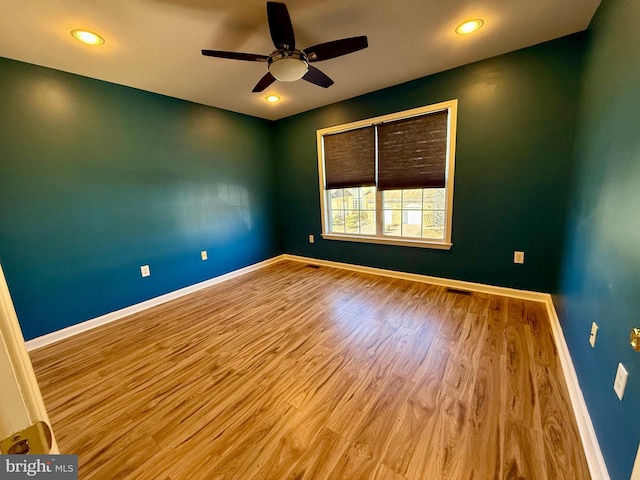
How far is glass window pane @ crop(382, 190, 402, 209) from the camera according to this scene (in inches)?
134

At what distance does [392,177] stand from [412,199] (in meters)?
0.38

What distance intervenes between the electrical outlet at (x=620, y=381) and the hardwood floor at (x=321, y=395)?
421 mm

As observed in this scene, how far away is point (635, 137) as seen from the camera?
107cm

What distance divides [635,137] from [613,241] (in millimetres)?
451

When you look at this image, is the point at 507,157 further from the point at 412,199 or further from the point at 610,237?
the point at 610,237

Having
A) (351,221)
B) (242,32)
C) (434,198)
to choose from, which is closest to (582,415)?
(434,198)

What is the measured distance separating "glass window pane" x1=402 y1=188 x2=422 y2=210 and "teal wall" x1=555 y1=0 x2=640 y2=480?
59.3 inches

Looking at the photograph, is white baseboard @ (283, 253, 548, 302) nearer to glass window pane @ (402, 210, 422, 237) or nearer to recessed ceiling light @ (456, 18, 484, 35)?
glass window pane @ (402, 210, 422, 237)

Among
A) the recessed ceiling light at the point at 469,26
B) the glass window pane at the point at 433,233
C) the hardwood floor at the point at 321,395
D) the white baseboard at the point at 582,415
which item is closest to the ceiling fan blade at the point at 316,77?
the recessed ceiling light at the point at 469,26

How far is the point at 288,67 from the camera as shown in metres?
1.87

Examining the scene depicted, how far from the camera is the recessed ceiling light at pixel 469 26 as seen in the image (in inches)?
75.9

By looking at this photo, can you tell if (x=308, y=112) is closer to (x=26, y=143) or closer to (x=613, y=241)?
(x=26, y=143)

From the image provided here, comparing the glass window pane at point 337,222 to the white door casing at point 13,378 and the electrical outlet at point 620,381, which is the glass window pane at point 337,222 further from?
the white door casing at point 13,378

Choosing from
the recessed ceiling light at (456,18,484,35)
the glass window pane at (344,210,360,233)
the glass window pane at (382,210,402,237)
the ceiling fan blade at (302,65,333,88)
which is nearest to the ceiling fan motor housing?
the ceiling fan blade at (302,65,333,88)
